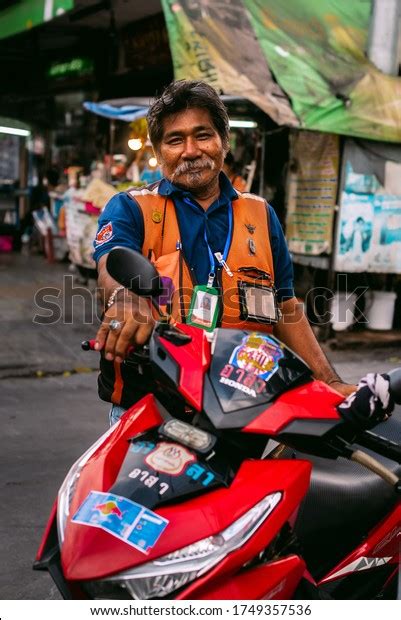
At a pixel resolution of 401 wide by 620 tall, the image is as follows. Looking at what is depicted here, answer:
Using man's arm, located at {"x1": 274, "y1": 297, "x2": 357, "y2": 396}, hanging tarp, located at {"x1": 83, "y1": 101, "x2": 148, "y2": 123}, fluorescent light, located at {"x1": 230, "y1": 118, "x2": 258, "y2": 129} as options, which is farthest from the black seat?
hanging tarp, located at {"x1": 83, "y1": 101, "x2": 148, "y2": 123}

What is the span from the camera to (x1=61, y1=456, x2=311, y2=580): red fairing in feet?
5.12

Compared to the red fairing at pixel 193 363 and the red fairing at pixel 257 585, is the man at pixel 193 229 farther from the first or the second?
the red fairing at pixel 257 585

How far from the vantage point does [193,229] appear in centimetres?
252

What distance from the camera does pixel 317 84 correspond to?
7.11 m

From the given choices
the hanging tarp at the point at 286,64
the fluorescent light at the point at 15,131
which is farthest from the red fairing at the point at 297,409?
the fluorescent light at the point at 15,131

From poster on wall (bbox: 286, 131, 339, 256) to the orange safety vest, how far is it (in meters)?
5.46

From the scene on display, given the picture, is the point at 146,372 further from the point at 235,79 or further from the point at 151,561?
the point at 235,79

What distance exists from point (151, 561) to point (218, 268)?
1.16 meters

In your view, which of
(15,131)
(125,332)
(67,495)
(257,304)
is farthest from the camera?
(15,131)

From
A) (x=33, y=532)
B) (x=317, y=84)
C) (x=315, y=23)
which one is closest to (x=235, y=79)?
(x=317, y=84)

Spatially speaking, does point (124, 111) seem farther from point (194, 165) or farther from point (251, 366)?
point (251, 366)

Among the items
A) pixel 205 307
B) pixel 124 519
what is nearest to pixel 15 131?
pixel 205 307

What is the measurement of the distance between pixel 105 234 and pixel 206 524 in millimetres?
1188

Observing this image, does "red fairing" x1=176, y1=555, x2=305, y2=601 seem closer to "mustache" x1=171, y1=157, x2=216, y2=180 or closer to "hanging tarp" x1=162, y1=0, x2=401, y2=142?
"mustache" x1=171, y1=157, x2=216, y2=180
